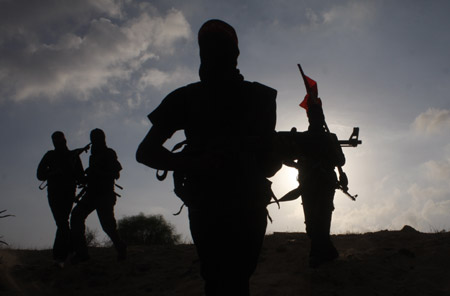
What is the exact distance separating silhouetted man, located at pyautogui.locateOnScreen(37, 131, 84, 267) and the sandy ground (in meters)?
0.45

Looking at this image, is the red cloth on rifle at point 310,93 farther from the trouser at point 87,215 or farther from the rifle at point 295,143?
the trouser at point 87,215

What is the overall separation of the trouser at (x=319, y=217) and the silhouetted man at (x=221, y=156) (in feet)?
14.4

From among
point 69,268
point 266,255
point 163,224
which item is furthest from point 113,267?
point 163,224

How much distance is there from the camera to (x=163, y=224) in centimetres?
2339

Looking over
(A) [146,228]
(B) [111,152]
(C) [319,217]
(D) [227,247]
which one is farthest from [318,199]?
(A) [146,228]

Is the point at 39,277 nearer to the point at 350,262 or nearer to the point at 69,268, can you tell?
the point at 69,268

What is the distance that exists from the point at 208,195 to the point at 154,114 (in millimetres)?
549

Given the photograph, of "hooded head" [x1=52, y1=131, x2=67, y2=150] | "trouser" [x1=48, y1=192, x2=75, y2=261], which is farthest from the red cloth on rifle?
"trouser" [x1=48, y1=192, x2=75, y2=261]

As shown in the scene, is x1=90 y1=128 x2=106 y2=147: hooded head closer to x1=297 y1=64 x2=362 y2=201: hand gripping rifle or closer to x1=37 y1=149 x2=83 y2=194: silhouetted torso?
x1=37 y1=149 x2=83 y2=194: silhouetted torso

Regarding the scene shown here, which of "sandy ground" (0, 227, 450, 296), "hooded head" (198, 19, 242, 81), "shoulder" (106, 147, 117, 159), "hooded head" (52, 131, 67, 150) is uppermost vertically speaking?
"hooded head" (52, 131, 67, 150)

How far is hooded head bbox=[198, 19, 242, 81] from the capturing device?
2287 mm

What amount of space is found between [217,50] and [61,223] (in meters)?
5.91

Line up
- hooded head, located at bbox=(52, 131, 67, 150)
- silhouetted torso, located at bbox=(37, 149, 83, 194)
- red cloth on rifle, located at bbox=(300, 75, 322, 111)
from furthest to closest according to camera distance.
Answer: red cloth on rifle, located at bbox=(300, 75, 322, 111)
hooded head, located at bbox=(52, 131, 67, 150)
silhouetted torso, located at bbox=(37, 149, 83, 194)

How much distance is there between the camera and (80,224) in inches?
283
